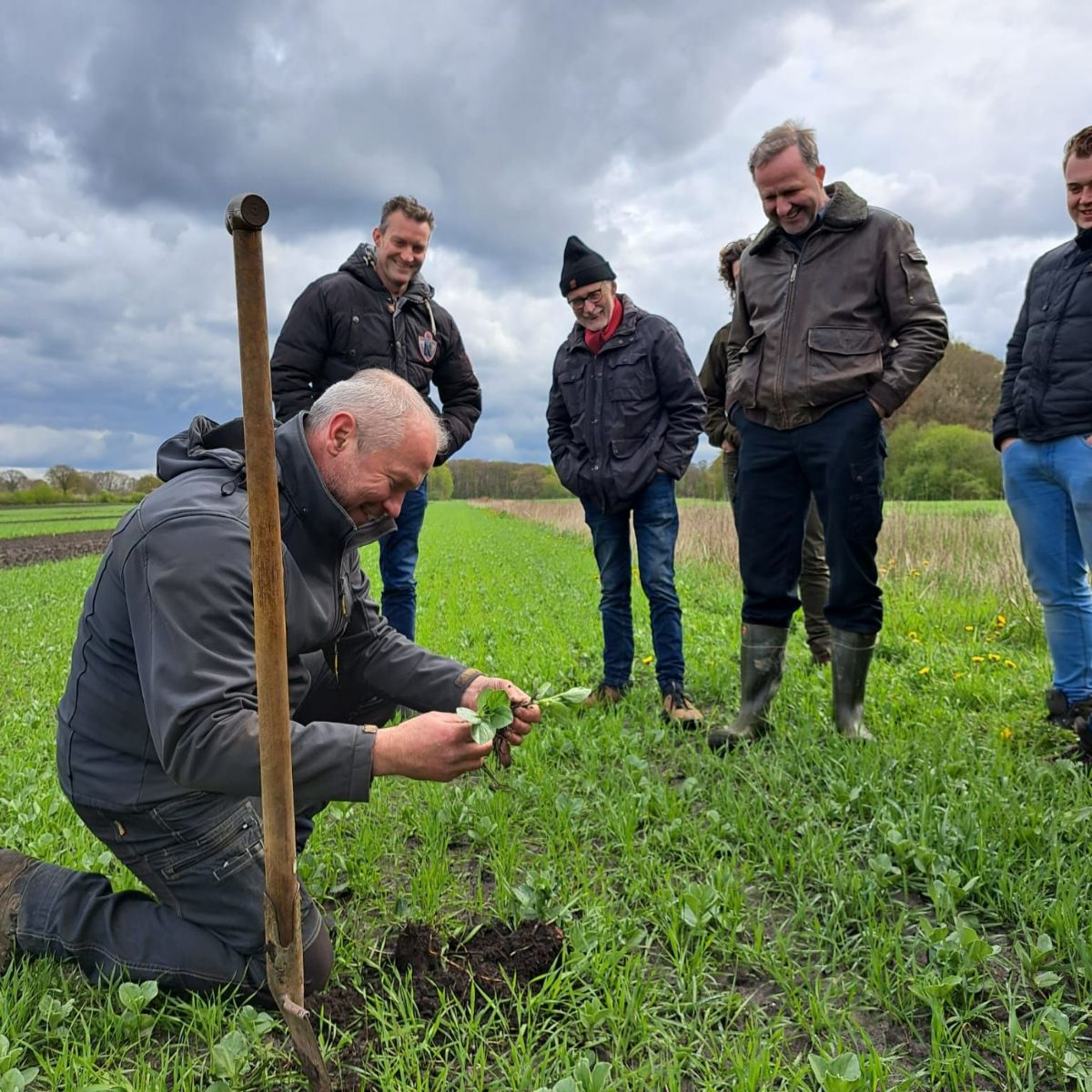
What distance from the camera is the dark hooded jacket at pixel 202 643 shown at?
6.05 ft

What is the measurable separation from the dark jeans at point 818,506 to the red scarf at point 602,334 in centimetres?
95

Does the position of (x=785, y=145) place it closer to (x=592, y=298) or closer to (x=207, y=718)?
(x=592, y=298)

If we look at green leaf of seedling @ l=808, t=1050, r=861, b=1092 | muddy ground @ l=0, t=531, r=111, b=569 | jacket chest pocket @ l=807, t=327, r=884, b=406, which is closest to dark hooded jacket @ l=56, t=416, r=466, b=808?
green leaf of seedling @ l=808, t=1050, r=861, b=1092

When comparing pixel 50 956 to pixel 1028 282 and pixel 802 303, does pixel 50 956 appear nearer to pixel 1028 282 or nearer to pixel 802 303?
pixel 802 303

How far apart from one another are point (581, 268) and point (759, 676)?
91.6 inches

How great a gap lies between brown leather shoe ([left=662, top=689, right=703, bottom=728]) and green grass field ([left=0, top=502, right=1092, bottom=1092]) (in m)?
0.09

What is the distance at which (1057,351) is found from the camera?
141 inches

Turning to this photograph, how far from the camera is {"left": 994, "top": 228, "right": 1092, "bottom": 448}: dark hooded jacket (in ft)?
11.5

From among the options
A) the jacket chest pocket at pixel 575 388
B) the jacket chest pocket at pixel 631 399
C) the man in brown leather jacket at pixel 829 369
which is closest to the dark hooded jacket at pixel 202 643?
the man in brown leather jacket at pixel 829 369

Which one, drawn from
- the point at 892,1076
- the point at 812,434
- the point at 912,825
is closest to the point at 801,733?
the point at 912,825

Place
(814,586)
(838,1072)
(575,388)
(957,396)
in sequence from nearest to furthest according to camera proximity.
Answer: (838,1072)
(575,388)
(814,586)
(957,396)

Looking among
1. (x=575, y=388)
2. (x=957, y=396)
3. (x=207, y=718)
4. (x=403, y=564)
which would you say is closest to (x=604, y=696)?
(x=403, y=564)

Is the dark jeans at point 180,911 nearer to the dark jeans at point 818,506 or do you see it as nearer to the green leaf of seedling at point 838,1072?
the green leaf of seedling at point 838,1072

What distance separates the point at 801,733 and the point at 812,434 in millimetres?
1332
